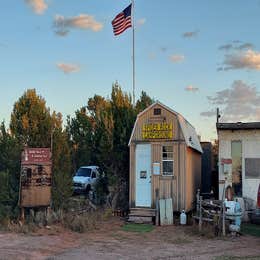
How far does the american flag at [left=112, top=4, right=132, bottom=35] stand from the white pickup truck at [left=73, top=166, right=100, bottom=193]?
25.9ft

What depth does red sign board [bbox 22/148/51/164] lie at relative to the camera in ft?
48.6

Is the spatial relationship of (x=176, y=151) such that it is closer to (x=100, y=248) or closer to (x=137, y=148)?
(x=137, y=148)

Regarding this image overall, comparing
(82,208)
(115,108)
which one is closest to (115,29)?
(115,108)

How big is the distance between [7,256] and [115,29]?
13.3 m

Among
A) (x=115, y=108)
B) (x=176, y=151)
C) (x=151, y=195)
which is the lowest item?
(x=151, y=195)

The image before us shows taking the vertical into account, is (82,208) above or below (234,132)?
below

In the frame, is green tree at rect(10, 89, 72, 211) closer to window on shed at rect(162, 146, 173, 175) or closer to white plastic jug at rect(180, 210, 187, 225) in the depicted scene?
window on shed at rect(162, 146, 173, 175)

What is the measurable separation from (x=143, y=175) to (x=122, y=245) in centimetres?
526

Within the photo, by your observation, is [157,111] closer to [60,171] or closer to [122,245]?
[60,171]

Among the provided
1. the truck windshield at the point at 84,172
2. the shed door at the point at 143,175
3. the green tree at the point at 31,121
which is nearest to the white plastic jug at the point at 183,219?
the shed door at the point at 143,175

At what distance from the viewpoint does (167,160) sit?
16.4 m

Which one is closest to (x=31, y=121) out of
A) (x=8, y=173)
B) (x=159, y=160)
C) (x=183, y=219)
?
(x=8, y=173)

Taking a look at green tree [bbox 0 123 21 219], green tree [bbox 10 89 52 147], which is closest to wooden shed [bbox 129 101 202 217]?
green tree [bbox 10 89 52 147]

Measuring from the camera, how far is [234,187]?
1711 centimetres
